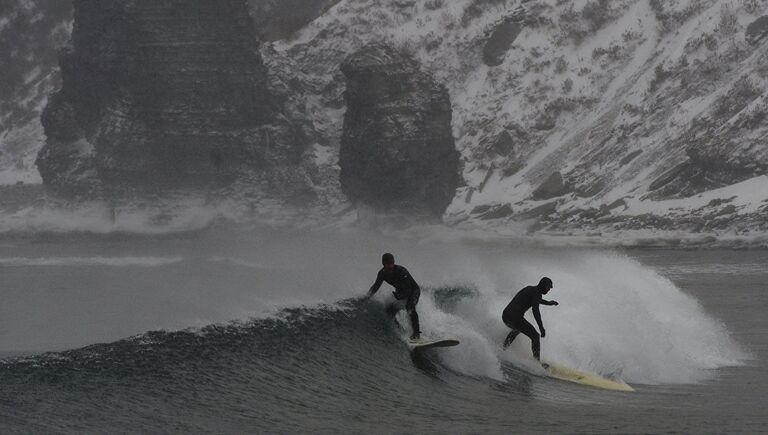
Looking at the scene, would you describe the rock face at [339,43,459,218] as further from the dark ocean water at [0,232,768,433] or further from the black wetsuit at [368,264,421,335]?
the black wetsuit at [368,264,421,335]

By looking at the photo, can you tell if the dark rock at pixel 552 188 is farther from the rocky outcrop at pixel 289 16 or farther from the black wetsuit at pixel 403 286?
the black wetsuit at pixel 403 286

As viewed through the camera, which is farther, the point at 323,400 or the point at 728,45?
the point at 728,45

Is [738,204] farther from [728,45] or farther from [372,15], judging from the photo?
[372,15]

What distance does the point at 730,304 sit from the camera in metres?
41.8

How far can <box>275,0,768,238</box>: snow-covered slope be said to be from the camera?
304 feet

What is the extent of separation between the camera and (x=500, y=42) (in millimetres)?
130125

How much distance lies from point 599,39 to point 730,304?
8505 centimetres

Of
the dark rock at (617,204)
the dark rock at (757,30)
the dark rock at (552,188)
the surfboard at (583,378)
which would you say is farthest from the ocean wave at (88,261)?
the surfboard at (583,378)

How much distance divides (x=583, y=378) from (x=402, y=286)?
3749 mm

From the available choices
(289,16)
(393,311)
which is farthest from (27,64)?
(393,311)

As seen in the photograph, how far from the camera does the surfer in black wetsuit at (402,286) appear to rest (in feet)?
73.9

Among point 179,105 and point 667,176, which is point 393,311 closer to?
point 667,176

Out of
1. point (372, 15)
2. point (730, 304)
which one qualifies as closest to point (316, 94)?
point (372, 15)

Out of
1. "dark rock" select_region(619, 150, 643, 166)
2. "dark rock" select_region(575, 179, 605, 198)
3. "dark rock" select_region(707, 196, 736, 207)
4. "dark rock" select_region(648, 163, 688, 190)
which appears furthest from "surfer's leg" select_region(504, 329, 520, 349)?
"dark rock" select_region(619, 150, 643, 166)
